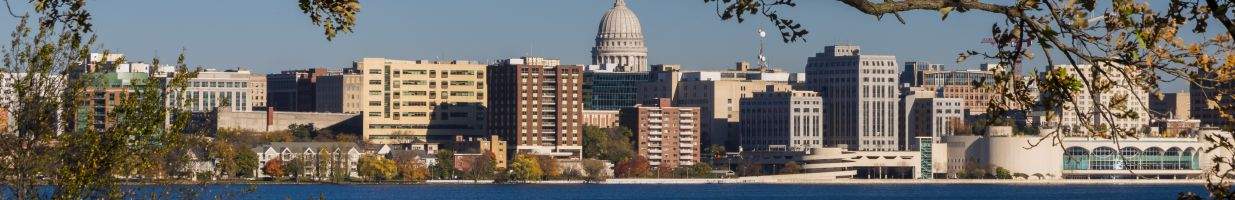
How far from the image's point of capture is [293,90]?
163 m

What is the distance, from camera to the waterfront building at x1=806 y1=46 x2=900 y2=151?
14912cm

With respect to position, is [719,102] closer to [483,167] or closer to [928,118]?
[928,118]

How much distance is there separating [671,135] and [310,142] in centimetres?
2182

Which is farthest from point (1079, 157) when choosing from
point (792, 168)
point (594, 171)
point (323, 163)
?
point (323, 163)

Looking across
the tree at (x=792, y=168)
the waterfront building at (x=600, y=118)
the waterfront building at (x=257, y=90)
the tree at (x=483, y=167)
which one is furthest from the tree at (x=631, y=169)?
the waterfront building at (x=257, y=90)

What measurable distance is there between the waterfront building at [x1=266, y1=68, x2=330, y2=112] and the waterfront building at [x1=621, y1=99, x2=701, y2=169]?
26513 mm

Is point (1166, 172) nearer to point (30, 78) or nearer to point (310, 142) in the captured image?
point (310, 142)

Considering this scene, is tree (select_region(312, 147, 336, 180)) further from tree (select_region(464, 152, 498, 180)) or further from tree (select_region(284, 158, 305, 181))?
tree (select_region(464, 152, 498, 180))

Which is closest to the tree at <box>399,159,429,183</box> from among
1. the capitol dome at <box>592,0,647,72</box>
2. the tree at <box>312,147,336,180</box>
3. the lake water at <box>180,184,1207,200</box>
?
the lake water at <box>180,184,1207,200</box>

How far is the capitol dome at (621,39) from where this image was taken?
191 m

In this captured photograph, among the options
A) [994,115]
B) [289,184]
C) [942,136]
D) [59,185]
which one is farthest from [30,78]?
[942,136]

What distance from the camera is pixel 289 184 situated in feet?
379

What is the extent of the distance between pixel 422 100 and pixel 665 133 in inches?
525

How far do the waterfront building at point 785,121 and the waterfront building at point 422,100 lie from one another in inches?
768
